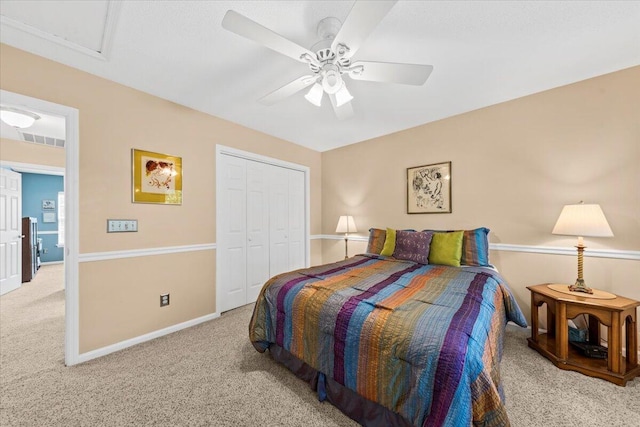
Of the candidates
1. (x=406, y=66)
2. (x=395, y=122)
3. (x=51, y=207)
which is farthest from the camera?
(x=51, y=207)

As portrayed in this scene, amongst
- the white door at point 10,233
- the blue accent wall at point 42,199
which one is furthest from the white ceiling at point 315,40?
the blue accent wall at point 42,199

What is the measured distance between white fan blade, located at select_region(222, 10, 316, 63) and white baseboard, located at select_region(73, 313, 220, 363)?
107 inches

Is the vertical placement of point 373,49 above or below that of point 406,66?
above

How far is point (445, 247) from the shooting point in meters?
2.62

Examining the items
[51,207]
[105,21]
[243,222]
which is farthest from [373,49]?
[51,207]

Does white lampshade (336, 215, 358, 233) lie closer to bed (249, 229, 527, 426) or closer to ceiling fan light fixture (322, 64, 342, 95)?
bed (249, 229, 527, 426)

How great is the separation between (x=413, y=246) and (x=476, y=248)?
608 millimetres

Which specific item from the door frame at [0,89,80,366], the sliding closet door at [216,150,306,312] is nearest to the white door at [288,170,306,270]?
the sliding closet door at [216,150,306,312]

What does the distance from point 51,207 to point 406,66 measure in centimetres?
840

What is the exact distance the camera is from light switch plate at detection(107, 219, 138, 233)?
227 cm

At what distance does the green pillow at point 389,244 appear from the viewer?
2.99 meters

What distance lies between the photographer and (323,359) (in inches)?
61.9

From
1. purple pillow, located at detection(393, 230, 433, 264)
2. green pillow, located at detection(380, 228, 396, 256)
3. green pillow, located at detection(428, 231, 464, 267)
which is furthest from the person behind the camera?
green pillow, located at detection(380, 228, 396, 256)

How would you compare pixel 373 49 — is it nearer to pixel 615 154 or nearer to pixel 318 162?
pixel 615 154
